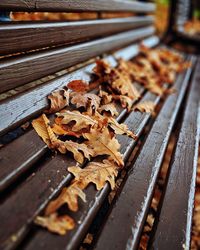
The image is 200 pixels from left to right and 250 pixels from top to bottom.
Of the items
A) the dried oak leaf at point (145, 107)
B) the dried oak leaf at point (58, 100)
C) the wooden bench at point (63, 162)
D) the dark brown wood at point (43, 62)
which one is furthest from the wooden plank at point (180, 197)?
the dark brown wood at point (43, 62)

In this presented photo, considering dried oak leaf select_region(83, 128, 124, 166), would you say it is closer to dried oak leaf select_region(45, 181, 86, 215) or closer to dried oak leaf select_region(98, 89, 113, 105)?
dried oak leaf select_region(45, 181, 86, 215)

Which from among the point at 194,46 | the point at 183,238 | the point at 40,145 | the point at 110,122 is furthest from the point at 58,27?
the point at 194,46

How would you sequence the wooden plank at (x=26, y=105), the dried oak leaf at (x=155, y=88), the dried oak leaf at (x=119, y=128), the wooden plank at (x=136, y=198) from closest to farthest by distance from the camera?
the wooden plank at (x=136, y=198) → the wooden plank at (x=26, y=105) → the dried oak leaf at (x=119, y=128) → the dried oak leaf at (x=155, y=88)

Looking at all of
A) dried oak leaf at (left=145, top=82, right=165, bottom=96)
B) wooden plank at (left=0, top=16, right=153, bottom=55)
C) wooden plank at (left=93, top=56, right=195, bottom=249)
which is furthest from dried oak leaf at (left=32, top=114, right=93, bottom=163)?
dried oak leaf at (left=145, top=82, right=165, bottom=96)

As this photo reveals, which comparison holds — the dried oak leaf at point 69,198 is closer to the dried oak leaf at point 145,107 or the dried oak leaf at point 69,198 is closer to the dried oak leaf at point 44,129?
the dried oak leaf at point 44,129

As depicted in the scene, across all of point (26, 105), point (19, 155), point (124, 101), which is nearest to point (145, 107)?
point (124, 101)
